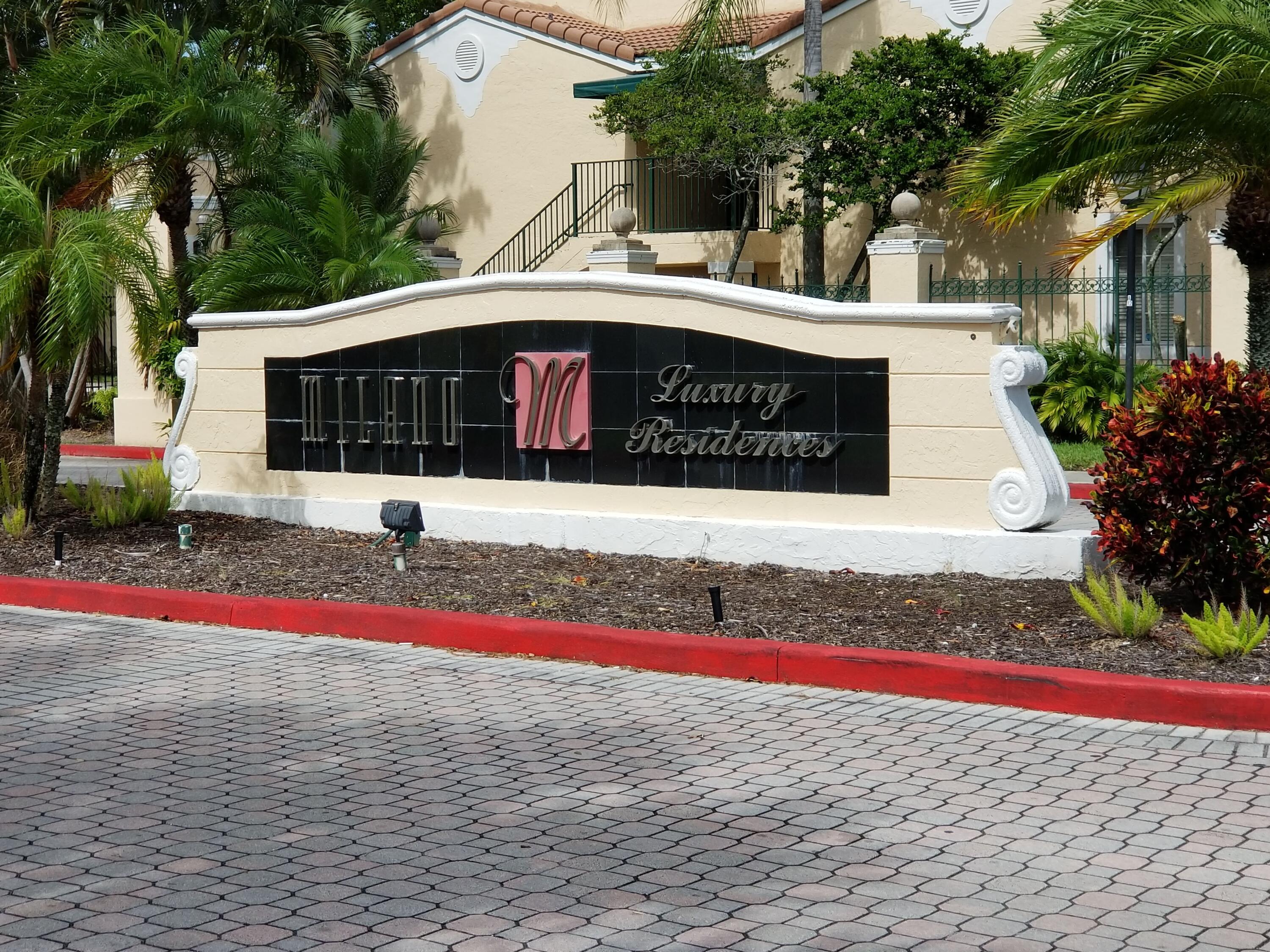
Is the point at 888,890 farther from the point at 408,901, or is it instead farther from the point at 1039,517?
the point at 1039,517

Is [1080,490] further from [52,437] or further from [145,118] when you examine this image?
[145,118]

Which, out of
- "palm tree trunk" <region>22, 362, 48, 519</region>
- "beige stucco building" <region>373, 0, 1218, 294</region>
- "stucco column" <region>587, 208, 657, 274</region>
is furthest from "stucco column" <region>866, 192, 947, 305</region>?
"palm tree trunk" <region>22, 362, 48, 519</region>

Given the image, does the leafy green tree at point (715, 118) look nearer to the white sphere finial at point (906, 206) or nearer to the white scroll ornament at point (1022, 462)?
→ the white sphere finial at point (906, 206)

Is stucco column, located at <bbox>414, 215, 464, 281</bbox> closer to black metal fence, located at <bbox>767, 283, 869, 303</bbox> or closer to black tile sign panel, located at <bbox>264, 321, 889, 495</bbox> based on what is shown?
black metal fence, located at <bbox>767, 283, 869, 303</bbox>

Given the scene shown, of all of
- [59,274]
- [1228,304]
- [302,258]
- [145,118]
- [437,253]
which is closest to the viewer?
[59,274]

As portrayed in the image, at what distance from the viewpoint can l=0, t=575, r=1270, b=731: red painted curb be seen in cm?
778

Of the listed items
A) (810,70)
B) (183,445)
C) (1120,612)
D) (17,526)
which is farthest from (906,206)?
(1120,612)

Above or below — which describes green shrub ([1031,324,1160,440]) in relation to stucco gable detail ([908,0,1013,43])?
below

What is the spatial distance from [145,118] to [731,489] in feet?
32.7

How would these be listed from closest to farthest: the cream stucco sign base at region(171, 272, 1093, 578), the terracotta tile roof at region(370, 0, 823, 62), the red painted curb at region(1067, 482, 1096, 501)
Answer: the cream stucco sign base at region(171, 272, 1093, 578) < the red painted curb at region(1067, 482, 1096, 501) < the terracotta tile roof at region(370, 0, 823, 62)

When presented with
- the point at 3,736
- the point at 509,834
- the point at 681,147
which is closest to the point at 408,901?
the point at 509,834

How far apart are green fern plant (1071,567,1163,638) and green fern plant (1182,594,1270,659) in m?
0.30

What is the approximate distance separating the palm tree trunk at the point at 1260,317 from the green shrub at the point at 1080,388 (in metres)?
8.09

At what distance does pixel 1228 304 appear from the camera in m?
19.7
